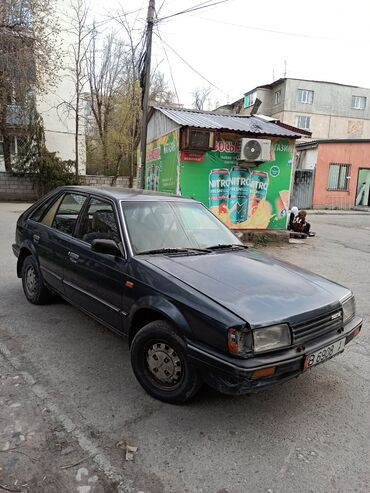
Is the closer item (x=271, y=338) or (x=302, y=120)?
(x=271, y=338)

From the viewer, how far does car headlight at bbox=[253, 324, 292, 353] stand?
2336 mm

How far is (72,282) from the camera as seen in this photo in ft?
12.4

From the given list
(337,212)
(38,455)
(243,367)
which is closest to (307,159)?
(337,212)

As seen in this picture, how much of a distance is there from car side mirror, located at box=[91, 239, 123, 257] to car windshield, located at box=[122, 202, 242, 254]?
0.15 meters

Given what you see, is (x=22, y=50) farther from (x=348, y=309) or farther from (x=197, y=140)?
(x=348, y=309)

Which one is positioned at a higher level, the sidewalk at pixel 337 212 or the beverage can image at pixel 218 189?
the beverage can image at pixel 218 189

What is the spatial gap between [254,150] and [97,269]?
7.03 meters

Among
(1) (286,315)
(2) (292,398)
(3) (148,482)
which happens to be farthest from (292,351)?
(3) (148,482)

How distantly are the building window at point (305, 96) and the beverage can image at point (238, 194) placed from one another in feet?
112

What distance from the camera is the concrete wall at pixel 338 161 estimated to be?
22562 mm

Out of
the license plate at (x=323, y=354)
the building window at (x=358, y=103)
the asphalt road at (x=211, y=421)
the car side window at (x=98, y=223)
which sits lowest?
the asphalt road at (x=211, y=421)

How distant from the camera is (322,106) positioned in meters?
39.7

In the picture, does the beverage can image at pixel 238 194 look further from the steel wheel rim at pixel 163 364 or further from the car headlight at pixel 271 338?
the car headlight at pixel 271 338

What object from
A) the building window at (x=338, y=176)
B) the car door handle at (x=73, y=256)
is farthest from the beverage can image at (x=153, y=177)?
the building window at (x=338, y=176)
